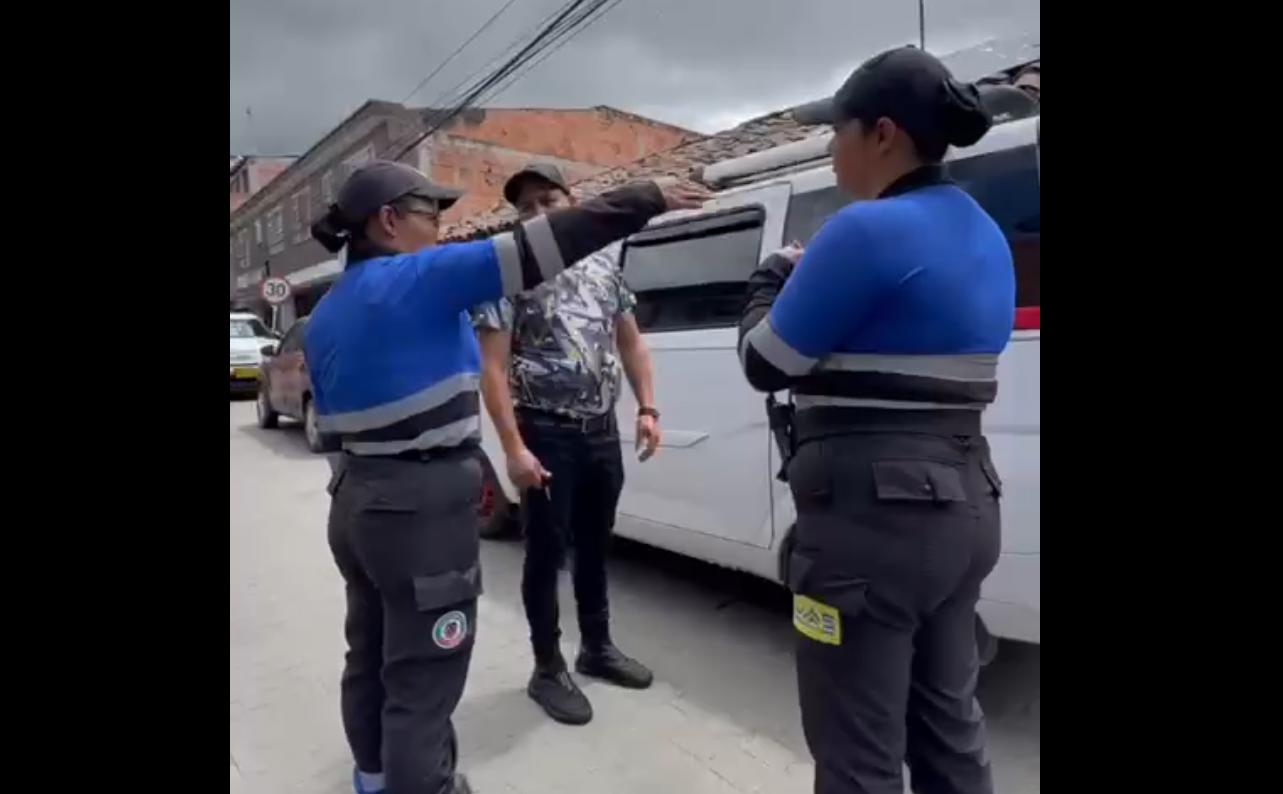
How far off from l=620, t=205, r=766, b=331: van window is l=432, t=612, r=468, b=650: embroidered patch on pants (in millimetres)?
1877

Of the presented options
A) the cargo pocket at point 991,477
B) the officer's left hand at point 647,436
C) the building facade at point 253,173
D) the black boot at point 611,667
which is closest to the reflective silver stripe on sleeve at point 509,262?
the cargo pocket at point 991,477

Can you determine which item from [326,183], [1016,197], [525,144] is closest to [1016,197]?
[1016,197]

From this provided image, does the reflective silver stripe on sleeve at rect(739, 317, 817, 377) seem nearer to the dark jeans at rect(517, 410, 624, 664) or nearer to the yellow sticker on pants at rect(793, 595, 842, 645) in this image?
the yellow sticker on pants at rect(793, 595, 842, 645)

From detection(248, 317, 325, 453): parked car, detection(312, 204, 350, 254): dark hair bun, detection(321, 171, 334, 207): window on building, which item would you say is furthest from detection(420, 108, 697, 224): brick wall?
detection(312, 204, 350, 254): dark hair bun

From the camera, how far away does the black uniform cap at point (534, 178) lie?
2.88 meters

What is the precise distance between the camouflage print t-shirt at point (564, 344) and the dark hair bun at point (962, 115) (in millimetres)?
1457

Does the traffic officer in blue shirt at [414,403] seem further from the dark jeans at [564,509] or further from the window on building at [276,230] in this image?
the window on building at [276,230]

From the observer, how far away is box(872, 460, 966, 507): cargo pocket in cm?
161

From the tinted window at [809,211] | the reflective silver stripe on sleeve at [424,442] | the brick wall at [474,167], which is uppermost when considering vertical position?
the brick wall at [474,167]
